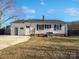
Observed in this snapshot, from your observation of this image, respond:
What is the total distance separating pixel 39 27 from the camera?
2028 inches

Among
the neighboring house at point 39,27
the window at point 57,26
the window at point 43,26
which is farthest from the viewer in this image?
the window at point 57,26

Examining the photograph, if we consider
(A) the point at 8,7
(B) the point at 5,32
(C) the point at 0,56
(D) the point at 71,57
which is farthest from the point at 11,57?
(B) the point at 5,32

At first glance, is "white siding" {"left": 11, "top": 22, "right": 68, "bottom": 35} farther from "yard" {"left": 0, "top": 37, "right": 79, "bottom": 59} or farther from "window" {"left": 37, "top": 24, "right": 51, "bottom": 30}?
"yard" {"left": 0, "top": 37, "right": 79, "bottom": 59}

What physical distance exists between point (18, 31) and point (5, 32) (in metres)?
5.60

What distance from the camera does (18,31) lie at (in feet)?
173

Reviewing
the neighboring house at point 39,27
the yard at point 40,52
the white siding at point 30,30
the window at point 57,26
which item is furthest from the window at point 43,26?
the yard at point 40,52

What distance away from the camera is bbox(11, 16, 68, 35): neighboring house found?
5084 centimetres

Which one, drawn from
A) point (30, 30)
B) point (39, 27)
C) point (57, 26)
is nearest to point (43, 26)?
point (39, 27)

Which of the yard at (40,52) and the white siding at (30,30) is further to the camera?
the white siding at (30,30)

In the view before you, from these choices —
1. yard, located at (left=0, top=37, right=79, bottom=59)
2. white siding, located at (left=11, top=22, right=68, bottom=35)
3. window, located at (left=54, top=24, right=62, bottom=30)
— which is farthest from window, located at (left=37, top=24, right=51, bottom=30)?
yard, located at (left=0, top=37, right=79, bottom=59)

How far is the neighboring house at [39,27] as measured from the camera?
50844 millimetres

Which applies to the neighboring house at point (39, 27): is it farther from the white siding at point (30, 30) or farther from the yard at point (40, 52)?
the yard at point (40, 52)

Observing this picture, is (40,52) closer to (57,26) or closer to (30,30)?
(30,30)

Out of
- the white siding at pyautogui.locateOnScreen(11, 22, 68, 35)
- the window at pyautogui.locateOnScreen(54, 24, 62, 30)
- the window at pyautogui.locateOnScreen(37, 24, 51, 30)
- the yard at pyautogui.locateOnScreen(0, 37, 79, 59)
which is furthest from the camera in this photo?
the window at pyautogui.locateOnScreen(54, 24, 62, 30)
